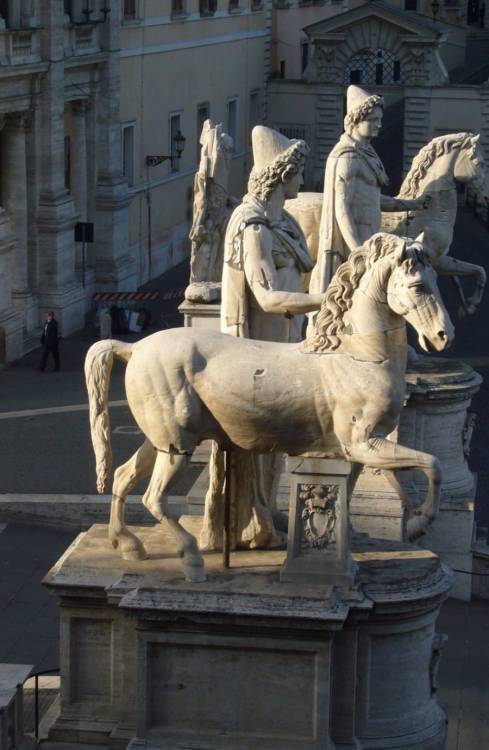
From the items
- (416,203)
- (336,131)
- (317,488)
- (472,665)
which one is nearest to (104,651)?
(317,488)

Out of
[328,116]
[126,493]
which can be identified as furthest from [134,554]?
[328,116]

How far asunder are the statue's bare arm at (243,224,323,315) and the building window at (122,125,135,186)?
88.3 feet

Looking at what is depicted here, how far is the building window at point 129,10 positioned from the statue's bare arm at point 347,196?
22.6 metres

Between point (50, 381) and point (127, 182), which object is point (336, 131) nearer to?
point (127, 182)

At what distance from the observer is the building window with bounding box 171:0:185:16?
1682 inches

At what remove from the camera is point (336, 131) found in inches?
2133

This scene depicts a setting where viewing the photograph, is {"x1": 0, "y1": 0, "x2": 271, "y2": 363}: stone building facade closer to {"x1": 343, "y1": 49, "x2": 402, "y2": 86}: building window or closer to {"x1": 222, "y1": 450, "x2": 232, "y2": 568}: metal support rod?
{"x1": 343, "y1": 49, "x2": 402, "y2": 86}: building window

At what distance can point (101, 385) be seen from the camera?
11.8 m

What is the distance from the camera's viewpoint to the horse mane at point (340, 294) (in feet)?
36.9

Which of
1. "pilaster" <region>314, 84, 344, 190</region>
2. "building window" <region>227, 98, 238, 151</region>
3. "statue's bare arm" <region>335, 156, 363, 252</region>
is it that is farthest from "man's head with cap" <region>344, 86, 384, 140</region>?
"pilaster" <region>314, 84, 344, 190</region>

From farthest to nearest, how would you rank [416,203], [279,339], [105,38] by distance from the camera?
[105,38], [416,203], [279,339]

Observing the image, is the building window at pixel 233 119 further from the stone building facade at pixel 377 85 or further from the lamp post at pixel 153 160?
the lamp post at pixel 153 160

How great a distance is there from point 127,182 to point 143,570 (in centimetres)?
2658

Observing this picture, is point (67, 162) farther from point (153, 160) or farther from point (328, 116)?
point (328, 116)
